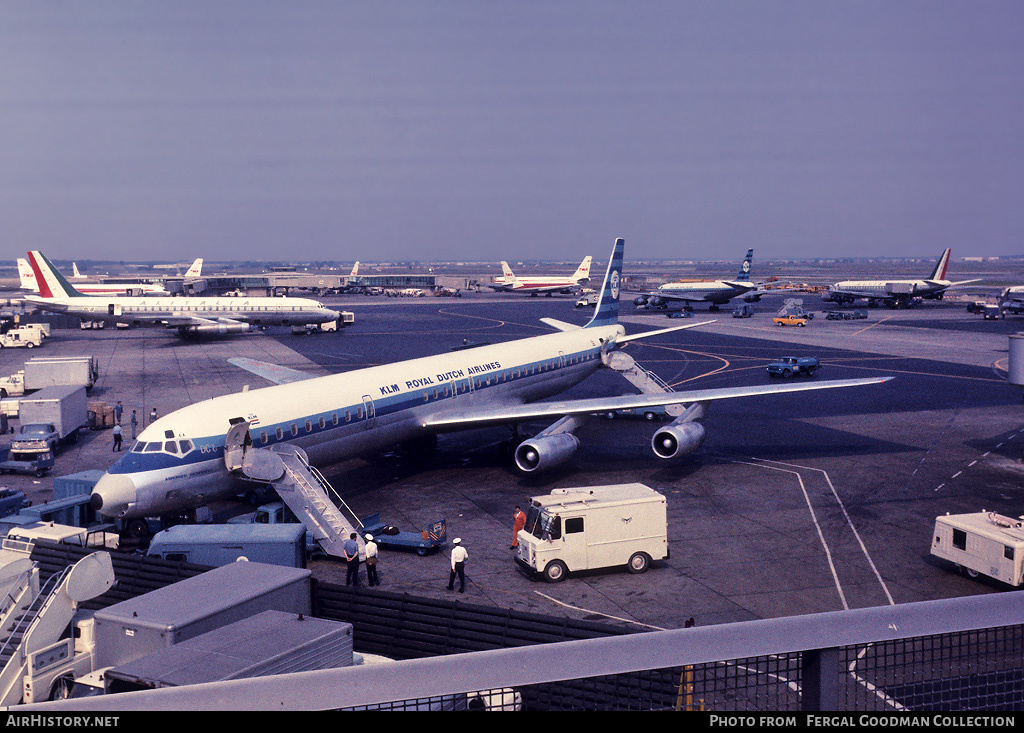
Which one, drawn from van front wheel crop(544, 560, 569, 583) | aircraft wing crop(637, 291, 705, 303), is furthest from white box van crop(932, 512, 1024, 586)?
aircraft wing crop(637, 291, 705, 303)

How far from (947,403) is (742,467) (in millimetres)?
25023

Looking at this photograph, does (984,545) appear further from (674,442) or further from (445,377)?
(445,377)

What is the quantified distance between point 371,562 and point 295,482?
487 cm

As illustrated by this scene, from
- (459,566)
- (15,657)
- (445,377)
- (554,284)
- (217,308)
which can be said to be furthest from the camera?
(554,284)

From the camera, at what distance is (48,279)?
10100 cm

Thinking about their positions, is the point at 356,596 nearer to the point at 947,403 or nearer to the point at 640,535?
the point at 640,535

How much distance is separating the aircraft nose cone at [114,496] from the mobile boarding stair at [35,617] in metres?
8.10

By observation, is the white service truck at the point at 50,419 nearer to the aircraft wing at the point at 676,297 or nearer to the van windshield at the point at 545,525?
the van windshield at the point at 545,525

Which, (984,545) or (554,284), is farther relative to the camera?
(554,284)

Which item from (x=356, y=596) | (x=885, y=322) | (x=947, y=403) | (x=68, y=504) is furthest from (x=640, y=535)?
(x=885, y=322)

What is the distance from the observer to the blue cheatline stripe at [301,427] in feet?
89.9

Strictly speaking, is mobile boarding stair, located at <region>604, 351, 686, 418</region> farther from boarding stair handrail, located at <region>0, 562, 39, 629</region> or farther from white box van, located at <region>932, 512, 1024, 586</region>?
boarding stair handrail, located at <region>0, 562, 39, 629</region>

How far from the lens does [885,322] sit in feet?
382

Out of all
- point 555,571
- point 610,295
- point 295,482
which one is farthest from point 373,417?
point 610,295
